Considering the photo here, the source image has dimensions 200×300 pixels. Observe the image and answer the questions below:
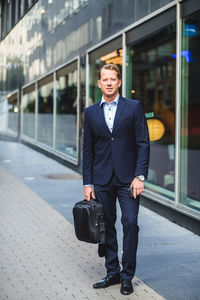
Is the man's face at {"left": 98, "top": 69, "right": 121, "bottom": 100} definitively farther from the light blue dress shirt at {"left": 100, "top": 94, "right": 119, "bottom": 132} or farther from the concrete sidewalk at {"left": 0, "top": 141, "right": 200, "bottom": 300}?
the concrete sidewalk at {"left": 0, "top": 141, "right": 200, "bottom": 300}

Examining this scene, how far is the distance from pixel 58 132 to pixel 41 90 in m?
3.28

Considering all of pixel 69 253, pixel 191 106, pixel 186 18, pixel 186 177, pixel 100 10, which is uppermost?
pixel 100 10

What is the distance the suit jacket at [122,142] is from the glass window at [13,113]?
66.5ft

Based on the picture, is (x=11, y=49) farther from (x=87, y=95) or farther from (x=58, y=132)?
(x=87, y=95)

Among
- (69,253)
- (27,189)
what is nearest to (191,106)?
(69,253)

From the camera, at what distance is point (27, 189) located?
10.8 metres

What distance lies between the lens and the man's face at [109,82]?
4609 millimetres

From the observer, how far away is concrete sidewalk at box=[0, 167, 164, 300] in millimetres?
4664

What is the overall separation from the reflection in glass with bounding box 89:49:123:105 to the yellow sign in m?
1.69

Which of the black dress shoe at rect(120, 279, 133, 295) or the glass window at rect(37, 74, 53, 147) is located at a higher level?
the glass window at rect(37, 74, 53, 147)

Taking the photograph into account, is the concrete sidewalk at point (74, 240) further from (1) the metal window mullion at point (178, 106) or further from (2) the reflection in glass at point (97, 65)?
(2) the reflection in glass at point (97, 65)

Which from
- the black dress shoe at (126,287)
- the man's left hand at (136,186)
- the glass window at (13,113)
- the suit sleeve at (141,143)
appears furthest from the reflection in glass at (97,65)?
the glass window at (13,113)

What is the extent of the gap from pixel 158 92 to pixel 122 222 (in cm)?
504

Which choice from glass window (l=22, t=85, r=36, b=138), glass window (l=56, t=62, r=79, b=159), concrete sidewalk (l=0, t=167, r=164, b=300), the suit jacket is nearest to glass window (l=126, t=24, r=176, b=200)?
concrete sidewalk (l=0, t=167, r=164, b=300)
